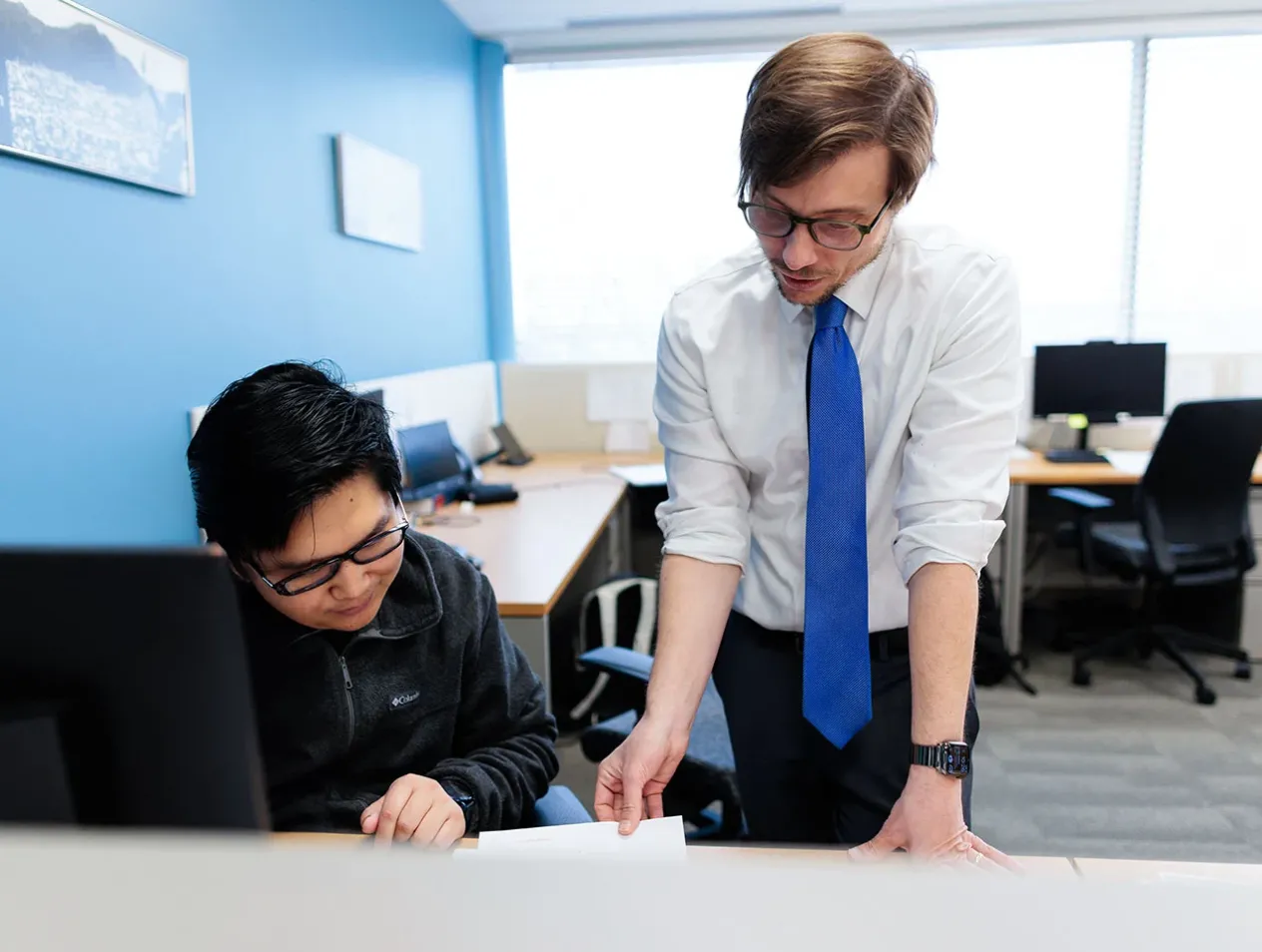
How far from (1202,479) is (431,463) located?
2.63 metres

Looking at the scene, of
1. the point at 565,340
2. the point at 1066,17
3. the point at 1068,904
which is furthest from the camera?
the point at 565,340

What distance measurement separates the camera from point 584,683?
2.97m


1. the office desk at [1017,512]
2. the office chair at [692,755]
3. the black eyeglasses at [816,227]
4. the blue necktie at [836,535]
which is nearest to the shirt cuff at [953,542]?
the blue necktie at [836,535]

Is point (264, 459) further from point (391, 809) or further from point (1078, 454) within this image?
point (1078, 454)

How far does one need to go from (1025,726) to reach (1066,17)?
326cm

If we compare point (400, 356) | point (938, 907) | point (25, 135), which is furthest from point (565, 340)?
point (938, 907)

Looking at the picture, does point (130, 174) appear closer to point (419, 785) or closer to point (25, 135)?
point (25, 135)

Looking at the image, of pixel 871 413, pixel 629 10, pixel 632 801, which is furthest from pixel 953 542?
pixel 629 10

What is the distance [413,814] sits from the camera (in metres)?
1.07

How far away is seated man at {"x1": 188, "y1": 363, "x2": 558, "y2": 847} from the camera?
1051 mm

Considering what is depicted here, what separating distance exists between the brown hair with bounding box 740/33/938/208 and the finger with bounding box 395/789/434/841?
84cm

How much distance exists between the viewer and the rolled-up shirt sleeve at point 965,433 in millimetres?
1076

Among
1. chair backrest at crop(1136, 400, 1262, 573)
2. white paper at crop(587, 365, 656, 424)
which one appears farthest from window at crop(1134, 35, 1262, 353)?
white paper at crop(587, 365, 656, 424)

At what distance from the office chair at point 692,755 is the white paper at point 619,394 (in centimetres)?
229
